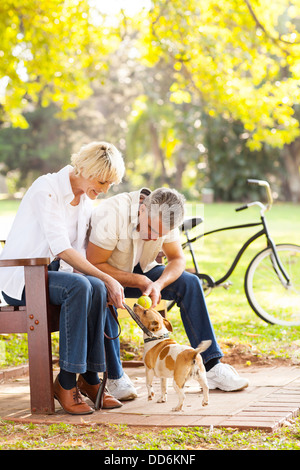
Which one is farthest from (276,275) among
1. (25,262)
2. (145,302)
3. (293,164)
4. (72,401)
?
(293,164)

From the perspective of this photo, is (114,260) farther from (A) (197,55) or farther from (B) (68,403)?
(A) (197,55)

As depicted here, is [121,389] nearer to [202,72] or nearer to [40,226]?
[40,226]

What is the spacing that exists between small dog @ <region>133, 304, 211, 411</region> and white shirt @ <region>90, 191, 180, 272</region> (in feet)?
1.76

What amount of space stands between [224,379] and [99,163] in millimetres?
1425

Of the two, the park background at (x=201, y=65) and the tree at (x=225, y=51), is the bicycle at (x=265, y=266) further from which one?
the tree at (x=225, y=51)

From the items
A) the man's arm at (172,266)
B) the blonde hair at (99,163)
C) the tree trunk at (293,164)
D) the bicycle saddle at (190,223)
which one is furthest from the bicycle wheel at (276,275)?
the tree trunk at (293,164)

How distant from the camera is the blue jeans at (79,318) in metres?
3.85

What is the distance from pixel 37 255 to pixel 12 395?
98 centimetres

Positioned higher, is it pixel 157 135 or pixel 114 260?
pixel 157 135

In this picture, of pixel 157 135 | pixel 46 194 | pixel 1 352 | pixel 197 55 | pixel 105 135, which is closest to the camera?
pixel 46 194

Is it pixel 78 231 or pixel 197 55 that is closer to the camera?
pixel 78 231

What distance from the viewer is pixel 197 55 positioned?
35.4 feet

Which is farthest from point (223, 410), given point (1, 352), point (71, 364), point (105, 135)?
point (105, 135)
